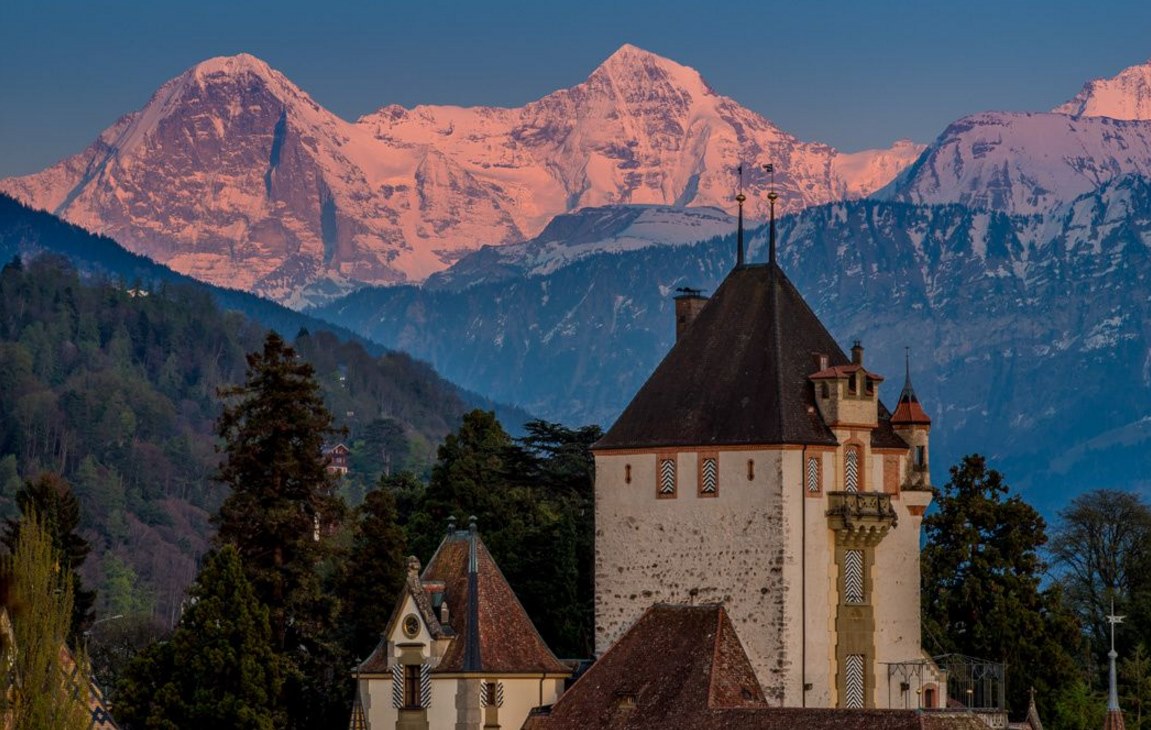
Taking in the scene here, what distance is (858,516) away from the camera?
84.2m

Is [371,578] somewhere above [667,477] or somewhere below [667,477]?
below

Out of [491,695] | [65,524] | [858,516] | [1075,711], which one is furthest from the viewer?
[65,524]

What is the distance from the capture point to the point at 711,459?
279 ft

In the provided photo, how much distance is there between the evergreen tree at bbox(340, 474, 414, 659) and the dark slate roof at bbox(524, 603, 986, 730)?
50.2 feet

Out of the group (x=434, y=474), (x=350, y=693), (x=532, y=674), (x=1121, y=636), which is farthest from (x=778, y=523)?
(x=1121, y=636)

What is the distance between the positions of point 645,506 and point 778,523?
492 centimetres

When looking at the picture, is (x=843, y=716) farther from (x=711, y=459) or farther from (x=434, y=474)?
(x=434, y=474)

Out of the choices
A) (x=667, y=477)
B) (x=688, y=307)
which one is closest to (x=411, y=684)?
(x=667, y=477)

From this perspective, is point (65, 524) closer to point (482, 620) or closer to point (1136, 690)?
point (482, 620)

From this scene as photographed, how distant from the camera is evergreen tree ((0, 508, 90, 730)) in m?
58.1

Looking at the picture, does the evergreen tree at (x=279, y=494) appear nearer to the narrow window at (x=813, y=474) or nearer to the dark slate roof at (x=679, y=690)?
the dark slate roof at (x=679, y=690)

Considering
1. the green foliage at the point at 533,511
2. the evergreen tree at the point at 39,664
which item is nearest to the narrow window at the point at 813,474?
the green foliage at the point at 533,511

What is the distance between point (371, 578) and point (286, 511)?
6.19 meters

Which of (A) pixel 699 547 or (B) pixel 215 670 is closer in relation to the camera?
(A) pixel 699 547
